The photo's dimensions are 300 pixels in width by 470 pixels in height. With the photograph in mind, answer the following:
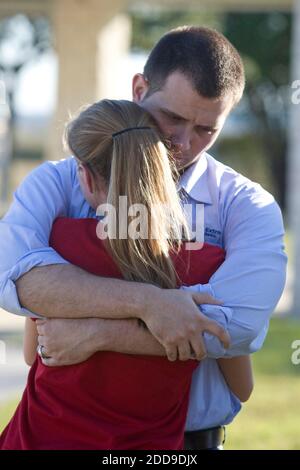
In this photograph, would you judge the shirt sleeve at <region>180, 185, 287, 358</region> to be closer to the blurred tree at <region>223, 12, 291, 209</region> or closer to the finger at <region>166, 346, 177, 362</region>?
the finger at <region>166, 346, 177, 362</region>

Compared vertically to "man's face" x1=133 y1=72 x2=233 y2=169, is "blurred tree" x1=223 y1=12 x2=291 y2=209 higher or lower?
lower

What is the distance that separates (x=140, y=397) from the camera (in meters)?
2.67

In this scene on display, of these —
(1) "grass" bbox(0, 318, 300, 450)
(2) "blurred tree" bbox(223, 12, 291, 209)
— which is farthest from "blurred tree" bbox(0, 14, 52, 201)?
(1) "grass" bbox(0, 318, 300, 450)

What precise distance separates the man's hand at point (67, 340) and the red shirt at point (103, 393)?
1.0 inches

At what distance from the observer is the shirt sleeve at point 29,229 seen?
2725 mm

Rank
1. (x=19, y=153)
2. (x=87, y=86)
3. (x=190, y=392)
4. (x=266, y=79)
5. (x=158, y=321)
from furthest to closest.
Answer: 1. (x=19, y=153)
2. (x=266, y=79)
3. (x=87, y=86)
4. (x=190, y=392)
5. (x=158, y=321)

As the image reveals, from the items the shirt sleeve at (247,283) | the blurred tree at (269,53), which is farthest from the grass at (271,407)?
the blurred tree at (269,53)

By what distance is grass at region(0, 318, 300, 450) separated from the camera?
20.2 ft

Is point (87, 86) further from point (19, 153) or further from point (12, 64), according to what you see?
point (19, 153)

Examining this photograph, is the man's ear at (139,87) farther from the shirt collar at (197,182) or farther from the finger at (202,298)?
the finger at (202,298)

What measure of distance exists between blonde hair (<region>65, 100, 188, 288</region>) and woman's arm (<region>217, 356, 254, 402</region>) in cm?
35

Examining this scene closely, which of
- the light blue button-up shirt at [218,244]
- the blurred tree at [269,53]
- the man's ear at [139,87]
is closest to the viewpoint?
the light blue button-up shirt at [218,244]
